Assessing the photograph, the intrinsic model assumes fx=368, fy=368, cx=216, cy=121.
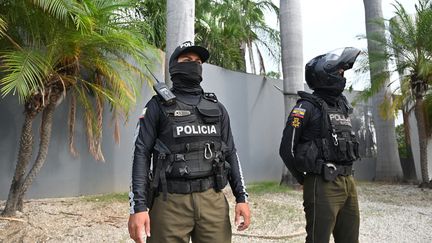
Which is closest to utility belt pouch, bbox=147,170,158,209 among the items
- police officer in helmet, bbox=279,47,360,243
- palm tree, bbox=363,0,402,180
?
police officer in helmet, bbox=279,47,360,243

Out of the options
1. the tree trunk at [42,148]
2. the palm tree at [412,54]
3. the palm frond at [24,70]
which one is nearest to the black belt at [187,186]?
the palm frond at [24,70]

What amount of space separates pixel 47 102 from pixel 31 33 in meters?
0.95

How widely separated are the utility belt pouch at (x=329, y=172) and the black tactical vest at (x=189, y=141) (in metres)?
0.74

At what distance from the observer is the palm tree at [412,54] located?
9.27 metres

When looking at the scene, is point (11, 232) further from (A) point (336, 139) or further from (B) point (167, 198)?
(A) point (336, 139)

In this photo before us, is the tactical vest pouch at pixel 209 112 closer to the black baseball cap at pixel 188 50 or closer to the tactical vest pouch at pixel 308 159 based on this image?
the black baseball cap at pixel 188 50

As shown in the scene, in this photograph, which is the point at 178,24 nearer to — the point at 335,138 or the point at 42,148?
the point at 42,148

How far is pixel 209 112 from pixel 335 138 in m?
0.91

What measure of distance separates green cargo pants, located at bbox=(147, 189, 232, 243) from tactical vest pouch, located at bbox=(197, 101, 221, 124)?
0.39 m

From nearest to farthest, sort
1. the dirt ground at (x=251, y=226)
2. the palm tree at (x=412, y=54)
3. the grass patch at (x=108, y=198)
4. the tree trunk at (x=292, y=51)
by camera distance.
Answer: the dirt ground at (x=251, y=226) → the grass patch at (x=108, y=198) → the tree trunk at (x=292, y=51) → the palm tree at (x=412, y=54)

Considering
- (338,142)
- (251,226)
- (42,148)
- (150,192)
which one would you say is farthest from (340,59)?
(42,148)

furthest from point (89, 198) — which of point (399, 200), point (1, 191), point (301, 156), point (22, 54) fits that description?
point (399, 200)

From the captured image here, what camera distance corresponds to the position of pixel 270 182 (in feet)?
33.5

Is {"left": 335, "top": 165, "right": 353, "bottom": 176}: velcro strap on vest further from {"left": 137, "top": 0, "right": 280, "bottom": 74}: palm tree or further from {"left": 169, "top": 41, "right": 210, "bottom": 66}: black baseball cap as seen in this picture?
{"left": 137, "top": 0, "right": 280, "bottom": 74}: palm tree
